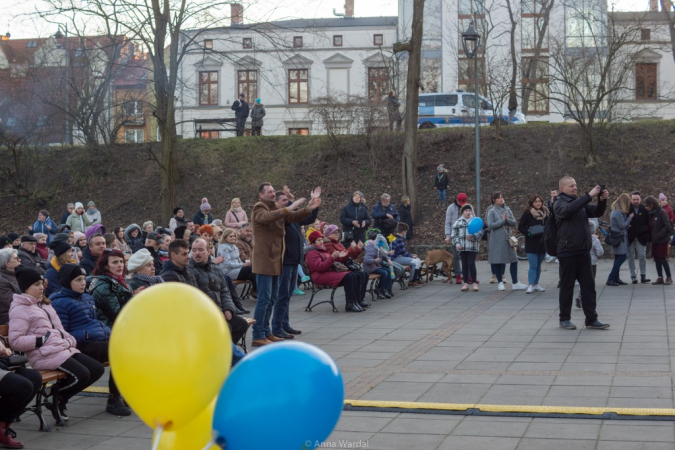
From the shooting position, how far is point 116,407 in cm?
743

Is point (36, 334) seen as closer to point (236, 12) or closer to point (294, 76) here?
point (236, 12)

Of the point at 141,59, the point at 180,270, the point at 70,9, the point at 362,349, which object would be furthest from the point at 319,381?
the point at 141,59

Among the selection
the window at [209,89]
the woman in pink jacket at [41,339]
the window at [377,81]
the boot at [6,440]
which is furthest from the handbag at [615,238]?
the window at [209,89]

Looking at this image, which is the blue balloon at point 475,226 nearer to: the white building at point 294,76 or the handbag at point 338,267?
the handbag at point 338,267

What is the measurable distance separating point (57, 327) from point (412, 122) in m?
21.3

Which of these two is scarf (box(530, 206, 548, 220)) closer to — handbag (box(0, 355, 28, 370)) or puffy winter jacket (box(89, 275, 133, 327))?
puffy winter jacket (box(89, 275, 133, 327))

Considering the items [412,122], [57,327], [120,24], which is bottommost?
[57,327]

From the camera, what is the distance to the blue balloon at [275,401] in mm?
3654

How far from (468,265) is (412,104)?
36.5ft

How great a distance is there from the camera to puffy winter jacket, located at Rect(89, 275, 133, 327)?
8289 millimetres

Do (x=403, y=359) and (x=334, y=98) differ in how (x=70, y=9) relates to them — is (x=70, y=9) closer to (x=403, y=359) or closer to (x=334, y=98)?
(x=334, y=98)

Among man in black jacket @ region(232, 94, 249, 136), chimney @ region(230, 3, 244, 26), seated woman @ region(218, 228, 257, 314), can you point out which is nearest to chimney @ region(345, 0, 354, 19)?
man in black jacket @ region(232, 94, 249, 136)

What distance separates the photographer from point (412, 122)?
1091 inches

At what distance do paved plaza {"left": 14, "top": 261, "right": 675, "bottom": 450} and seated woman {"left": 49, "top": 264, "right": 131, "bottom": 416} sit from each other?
21.6 inches
